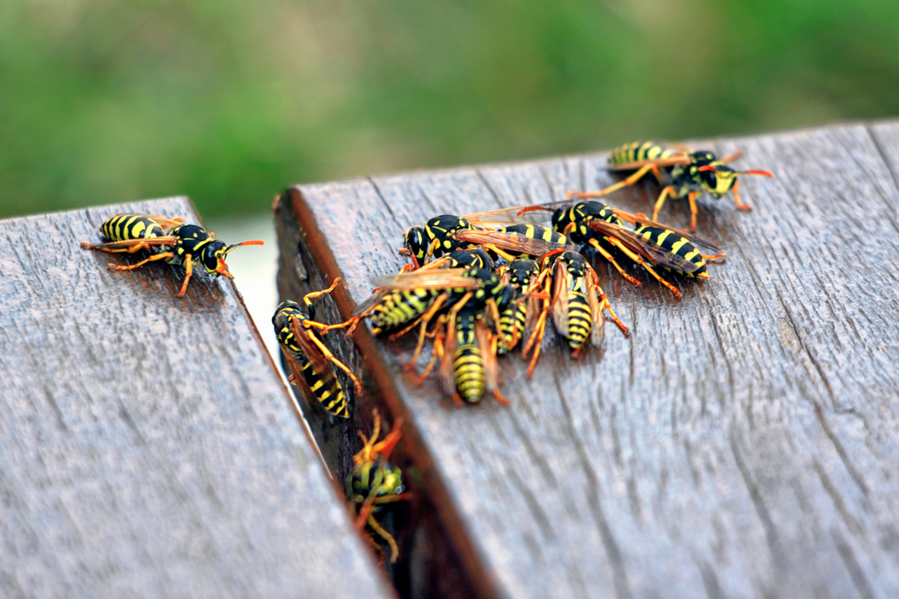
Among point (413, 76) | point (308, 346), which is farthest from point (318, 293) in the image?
point (413, 76)

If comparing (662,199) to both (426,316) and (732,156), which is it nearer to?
(732,156)

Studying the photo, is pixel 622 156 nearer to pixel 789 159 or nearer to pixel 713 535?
→ pixel 789 159

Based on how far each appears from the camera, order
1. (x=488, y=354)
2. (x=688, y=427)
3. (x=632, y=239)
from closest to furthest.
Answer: (x=688, y=427)
(x=488, y=354)
(x=632, y=239)

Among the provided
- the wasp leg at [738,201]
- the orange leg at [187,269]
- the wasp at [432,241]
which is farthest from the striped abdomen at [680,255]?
the orange leg at [187,269]

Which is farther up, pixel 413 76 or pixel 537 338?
pixel 413 76

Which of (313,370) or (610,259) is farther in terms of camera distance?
(610,259)

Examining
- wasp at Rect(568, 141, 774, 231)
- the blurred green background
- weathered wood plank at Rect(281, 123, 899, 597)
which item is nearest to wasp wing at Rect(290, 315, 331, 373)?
weathered wood plank at Rect(281, 123, 899, 597)
